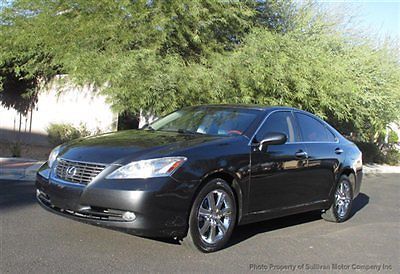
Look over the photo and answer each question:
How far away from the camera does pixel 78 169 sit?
4688 millimetres

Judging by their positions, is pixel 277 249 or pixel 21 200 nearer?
pixel 277 249

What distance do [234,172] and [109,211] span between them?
1.39m

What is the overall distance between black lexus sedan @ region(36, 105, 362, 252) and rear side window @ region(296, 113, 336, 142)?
0.07ft

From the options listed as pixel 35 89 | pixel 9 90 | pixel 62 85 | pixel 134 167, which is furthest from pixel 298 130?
pixel 9 90

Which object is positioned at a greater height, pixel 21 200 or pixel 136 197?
pixel 136 197

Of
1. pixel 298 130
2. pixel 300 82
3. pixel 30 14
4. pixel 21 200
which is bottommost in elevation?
pixel 21 200

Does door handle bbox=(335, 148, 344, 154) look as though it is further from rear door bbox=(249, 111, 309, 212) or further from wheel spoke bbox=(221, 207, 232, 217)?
wheel spoke bbox=(221, 207, 232, 217)

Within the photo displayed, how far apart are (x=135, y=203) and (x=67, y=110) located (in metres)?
11.1

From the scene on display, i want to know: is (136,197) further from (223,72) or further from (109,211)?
(223,72)

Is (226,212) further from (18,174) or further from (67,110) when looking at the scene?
(67,110)

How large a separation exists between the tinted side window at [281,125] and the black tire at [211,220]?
933mm

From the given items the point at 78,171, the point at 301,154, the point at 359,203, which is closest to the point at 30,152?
the point at 359,203

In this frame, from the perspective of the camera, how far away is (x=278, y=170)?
18.2 feet

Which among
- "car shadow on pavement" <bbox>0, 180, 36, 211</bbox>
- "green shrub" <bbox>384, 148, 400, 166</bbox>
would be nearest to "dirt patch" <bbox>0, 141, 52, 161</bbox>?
"car shadow on pavement" <bbox>0, 180, 36, 211</bbox>
